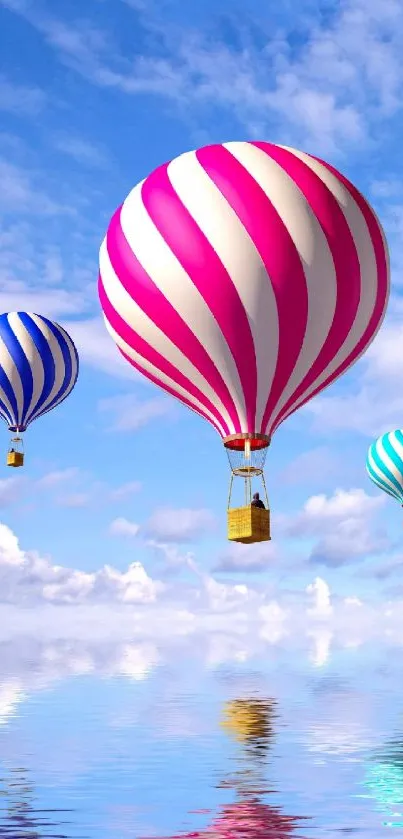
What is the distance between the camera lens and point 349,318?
21.2 metres

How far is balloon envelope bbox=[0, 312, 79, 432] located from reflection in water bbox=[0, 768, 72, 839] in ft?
37.1

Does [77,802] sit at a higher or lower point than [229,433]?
lower

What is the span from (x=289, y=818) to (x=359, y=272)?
12450mm

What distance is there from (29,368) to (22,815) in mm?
15948

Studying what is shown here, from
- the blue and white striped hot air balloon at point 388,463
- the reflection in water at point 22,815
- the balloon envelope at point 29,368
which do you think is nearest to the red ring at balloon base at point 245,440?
the reflection in water at point 22,815

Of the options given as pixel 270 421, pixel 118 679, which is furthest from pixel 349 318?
pixel 118 679

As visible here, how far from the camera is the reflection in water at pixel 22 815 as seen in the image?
25453mm

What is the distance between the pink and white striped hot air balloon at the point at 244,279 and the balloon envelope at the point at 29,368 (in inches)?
746

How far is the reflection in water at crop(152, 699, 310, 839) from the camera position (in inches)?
974

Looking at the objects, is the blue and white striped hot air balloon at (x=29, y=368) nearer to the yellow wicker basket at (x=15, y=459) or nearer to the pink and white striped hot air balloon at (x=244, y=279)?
the yellow wicker basket at (x=15, y=459)

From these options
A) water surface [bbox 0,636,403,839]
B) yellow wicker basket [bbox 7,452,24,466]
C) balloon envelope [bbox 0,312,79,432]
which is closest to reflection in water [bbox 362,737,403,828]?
water surface [bbox 0,636,403,839]

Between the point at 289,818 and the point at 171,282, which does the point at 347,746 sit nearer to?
the point at 289,818

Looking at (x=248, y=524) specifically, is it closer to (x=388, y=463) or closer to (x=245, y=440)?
(x=245, y=440)

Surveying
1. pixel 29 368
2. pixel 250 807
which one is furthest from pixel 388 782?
pixel 29 368
